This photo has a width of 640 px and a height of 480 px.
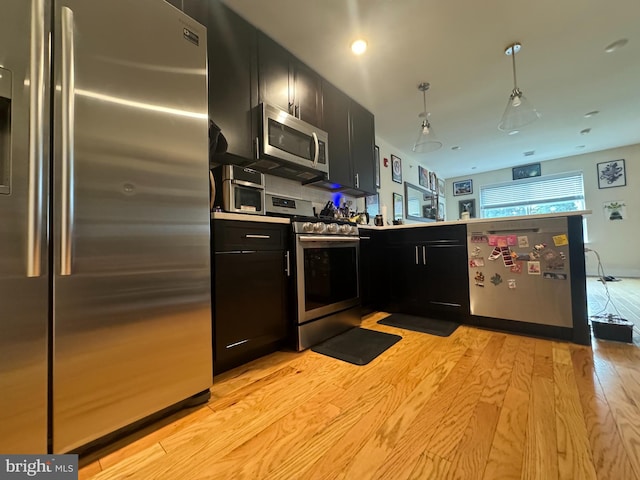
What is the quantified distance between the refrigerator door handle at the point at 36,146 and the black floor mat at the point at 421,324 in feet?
7.48

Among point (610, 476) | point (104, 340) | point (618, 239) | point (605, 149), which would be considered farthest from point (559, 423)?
point (605, 149)

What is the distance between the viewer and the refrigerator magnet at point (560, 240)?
190 centimetres

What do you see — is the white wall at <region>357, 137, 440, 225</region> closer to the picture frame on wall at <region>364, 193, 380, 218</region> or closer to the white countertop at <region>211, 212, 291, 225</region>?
the picture frame on wall at <region>364, 193, 380, 218</region>

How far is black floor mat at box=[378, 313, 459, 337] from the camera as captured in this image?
2.17 meters

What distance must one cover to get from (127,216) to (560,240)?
104 inches

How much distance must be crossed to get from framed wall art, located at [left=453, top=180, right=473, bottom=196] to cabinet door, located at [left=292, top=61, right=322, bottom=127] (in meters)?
5.48

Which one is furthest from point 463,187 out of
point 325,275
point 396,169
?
point 325,275

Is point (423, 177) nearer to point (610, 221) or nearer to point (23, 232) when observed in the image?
point (610, 221)

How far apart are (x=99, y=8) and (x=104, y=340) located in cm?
120

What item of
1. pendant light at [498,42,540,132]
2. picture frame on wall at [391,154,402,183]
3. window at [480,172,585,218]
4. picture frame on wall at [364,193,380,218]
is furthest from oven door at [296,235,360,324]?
window at [480,172,585,218]

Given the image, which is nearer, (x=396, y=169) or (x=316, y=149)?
(x=316, y=149)

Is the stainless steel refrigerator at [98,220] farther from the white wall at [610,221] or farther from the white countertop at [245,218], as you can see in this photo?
the white wall at [610,221]

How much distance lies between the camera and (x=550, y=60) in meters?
2.44

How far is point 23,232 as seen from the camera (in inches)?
30.9
